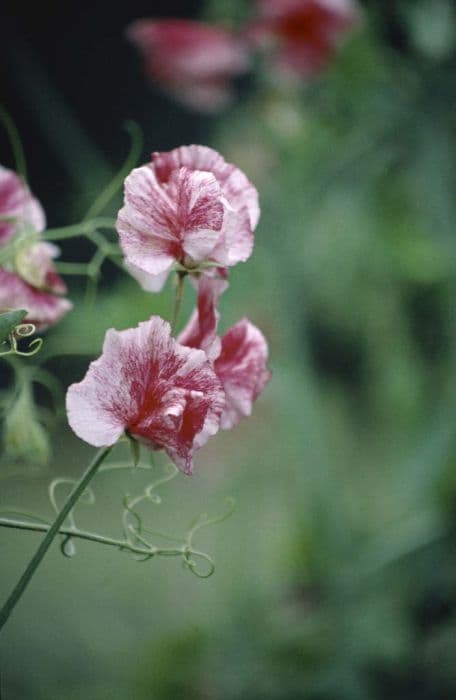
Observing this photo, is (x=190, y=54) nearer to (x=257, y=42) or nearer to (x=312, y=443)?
(x=257, y=42)

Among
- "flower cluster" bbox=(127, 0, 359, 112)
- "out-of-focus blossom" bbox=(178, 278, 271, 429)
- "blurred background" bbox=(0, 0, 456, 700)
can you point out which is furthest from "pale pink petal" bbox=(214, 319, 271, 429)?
"flower cluster" bbox=(127, 0, 359, 112)

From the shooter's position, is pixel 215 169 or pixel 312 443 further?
pixel 312 443

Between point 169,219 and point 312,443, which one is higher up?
point 169,219

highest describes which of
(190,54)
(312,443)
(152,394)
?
(152,394)

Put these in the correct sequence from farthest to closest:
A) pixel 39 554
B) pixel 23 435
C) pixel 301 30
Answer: pixel 301 30
pixel 23 435
pixel 39 554

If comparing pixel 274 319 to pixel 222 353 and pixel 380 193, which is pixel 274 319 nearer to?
pixel 380 193

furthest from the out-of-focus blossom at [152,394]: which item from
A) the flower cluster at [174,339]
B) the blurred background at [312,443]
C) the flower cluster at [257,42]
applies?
the flower cluster at [257,42]

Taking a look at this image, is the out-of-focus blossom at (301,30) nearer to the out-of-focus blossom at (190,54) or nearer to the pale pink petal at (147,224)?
the out-of-focus blossom at (190,54)

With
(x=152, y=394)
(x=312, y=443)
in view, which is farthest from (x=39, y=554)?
(x=312, y=443)
